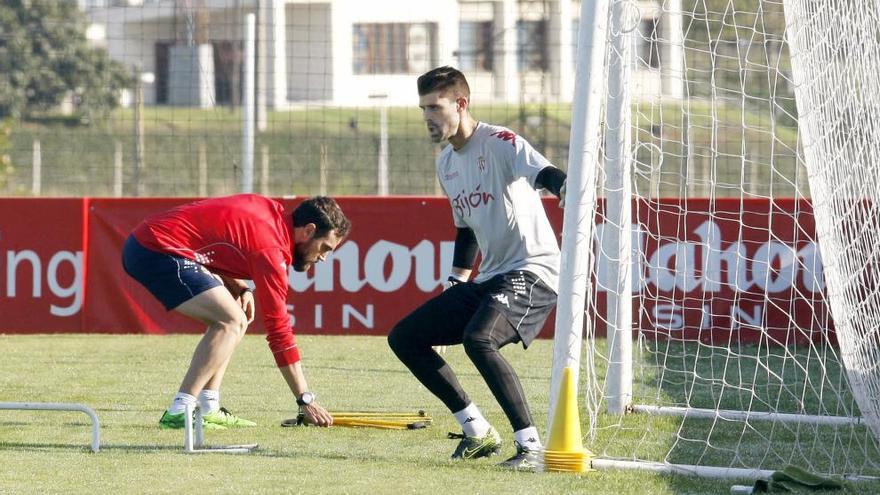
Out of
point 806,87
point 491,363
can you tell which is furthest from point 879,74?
point 491,363

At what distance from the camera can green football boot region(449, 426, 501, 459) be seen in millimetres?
6508

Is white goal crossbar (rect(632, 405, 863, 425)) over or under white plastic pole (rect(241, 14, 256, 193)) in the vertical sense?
under

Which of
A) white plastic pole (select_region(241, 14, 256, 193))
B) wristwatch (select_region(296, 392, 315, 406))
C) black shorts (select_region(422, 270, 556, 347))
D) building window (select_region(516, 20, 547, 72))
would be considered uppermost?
building window (select_region(516, 20, 547, 72))

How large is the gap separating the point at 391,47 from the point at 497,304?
2141cm

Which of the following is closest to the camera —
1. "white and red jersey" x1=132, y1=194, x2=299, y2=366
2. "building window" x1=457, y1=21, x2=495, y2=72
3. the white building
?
"white and red jersey" x1=132, y1=194, x2=299, y2=366

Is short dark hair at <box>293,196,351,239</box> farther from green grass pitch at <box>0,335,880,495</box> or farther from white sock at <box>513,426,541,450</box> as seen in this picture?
white sock at <box>513,426,541,450</box>

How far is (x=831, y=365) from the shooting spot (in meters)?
10.5

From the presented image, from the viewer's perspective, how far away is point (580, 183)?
6156 millimetres

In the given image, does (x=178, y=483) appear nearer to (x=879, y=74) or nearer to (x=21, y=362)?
(x=879, y=74)

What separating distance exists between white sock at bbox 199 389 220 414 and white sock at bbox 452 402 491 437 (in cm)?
165

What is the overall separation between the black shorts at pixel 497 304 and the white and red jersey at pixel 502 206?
6 cm

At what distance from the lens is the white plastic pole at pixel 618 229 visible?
755 centimetres

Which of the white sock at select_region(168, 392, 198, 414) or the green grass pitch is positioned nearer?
the green grass pitch

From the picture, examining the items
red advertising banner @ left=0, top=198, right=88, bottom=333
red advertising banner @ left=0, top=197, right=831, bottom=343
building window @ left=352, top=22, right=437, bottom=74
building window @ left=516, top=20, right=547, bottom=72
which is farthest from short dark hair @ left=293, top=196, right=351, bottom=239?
building window @ left=352, top=22, right=437, bottom=74
